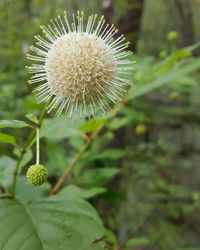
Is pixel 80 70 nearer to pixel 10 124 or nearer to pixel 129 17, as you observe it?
pixel 10 124

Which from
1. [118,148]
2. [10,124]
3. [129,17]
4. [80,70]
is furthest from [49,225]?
[129,17]

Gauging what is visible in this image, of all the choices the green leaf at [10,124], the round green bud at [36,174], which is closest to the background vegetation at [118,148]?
the green leaf at [10,124]

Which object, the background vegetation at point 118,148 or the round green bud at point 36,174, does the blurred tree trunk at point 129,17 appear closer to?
the background vegetation at point 118,148

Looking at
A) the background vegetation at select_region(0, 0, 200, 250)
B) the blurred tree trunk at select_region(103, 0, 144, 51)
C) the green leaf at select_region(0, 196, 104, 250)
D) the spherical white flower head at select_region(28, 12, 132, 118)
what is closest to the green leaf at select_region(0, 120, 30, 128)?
the background vegetation at select_region(0, 0, 200, 250)

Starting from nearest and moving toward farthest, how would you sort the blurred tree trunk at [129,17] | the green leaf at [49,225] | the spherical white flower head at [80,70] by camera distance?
1. the green leaf at [49,225]
2. the spherical white flower head at [80,70]
3. the blurred tree trunk at [129,17]

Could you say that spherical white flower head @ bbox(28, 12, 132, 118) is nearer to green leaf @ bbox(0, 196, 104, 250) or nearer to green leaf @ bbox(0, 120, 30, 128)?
green leaf @ bbox(0, 120, 30, 128)

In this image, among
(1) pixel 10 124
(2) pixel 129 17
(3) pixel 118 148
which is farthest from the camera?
(2) pixel 129 17

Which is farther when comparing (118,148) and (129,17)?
(129,17)
